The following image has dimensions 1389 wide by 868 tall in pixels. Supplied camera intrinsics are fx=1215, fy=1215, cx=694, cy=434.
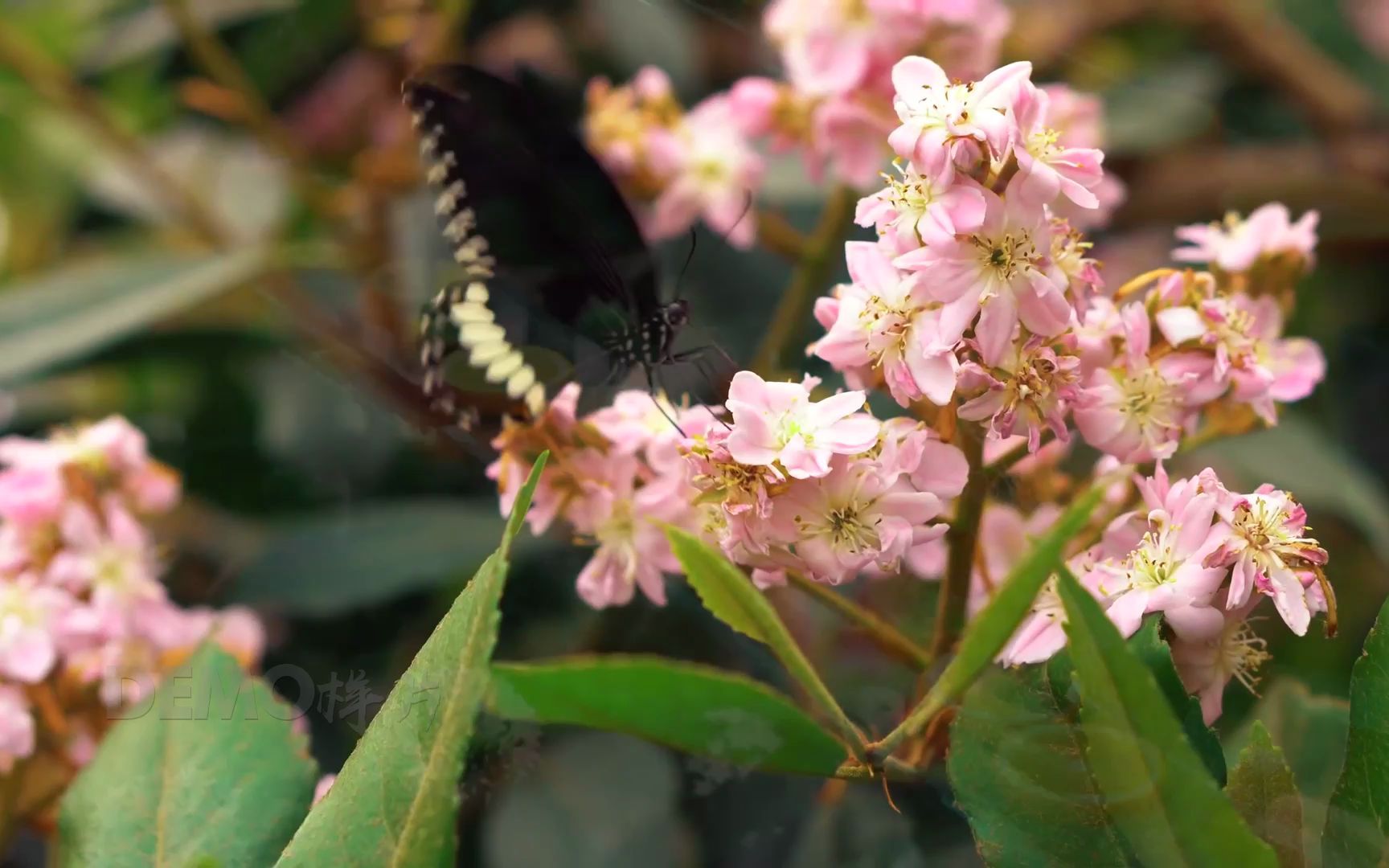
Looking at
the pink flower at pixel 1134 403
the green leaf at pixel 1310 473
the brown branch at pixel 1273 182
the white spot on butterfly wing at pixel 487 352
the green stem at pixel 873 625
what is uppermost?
the pink flower at pixel 1134 403

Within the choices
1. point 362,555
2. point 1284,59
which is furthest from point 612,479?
point 1284,59

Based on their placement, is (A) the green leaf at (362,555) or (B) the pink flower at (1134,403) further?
(A) the green leaf at (362,555)

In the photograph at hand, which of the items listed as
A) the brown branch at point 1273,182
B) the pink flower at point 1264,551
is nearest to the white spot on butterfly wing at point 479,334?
the pink flower at point 1264,551

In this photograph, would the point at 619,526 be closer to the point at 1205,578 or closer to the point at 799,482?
the point at 799,482

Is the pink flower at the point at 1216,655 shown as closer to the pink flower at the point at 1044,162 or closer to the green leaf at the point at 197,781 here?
the pink flower at the point at 1044,162

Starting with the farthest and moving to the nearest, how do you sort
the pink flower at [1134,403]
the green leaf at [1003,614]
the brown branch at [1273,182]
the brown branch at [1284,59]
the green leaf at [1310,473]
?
the brown branch at [1284,59] → the brown branch at [1273,182] → the green leaf at [1310,473] → the pink flower at [1134,403] → the green leaf at [1003,614]

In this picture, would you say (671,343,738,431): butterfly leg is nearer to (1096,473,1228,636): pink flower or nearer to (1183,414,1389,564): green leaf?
(1096,473,1228,636): pink flower

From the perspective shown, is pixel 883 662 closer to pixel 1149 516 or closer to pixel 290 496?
pixel 1149 516
